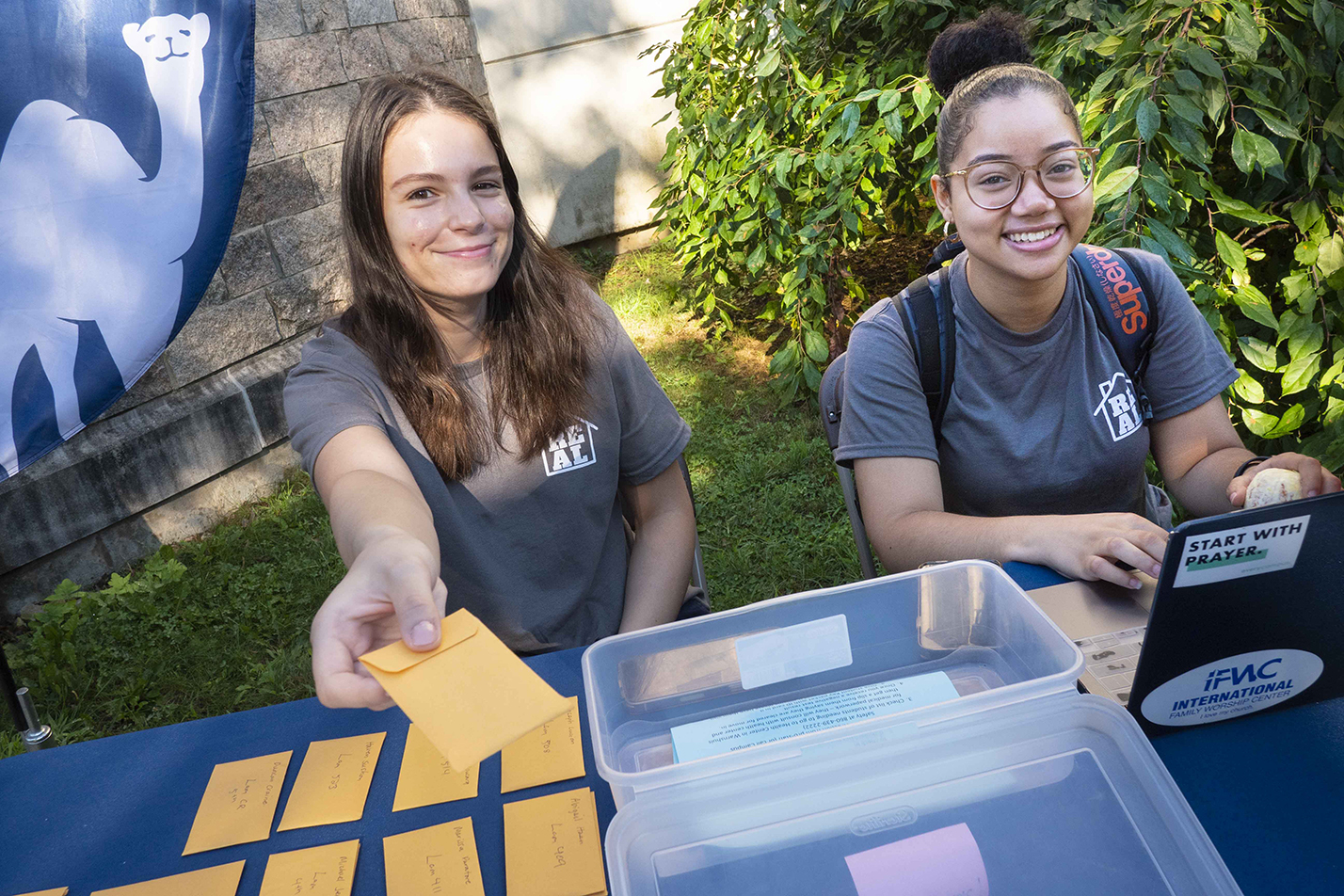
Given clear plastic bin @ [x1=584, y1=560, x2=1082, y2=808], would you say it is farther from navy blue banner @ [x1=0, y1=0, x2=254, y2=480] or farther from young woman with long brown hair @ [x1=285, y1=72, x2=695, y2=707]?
navy blue banner @ [x1=0, y1=0, x2=254, y2=480]

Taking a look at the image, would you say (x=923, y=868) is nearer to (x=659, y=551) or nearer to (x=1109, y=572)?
(x=1109, y=572)

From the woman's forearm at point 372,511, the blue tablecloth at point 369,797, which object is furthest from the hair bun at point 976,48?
the woman's forearm at point 372,511

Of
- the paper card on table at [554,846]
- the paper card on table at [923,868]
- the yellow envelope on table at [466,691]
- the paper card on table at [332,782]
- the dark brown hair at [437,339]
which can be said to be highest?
the dark brown hair at [437,339]

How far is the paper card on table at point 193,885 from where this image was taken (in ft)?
3.31

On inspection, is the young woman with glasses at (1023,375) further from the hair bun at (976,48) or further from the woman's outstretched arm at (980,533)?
the hair bun at (976,48)

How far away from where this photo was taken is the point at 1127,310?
1.71m

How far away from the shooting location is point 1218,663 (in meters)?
0.98

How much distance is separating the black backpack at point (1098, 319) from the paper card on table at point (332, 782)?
3.73 feet

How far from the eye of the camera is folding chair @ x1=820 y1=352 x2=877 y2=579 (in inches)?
72.8

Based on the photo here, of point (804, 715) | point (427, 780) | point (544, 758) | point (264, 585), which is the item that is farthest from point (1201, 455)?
point (264, 585)

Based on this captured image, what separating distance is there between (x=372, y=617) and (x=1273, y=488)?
49.0 inches

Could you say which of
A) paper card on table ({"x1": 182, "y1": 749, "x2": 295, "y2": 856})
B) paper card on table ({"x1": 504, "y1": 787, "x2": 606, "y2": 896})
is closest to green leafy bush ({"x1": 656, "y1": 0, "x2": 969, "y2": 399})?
paper card on table ({"x1": 504, "y1": 787, "x2": 606, "y2": 896})

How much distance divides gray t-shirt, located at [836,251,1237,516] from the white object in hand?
36 centimetres

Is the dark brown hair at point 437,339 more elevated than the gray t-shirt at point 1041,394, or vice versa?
the dark brown hair at point 437,339
